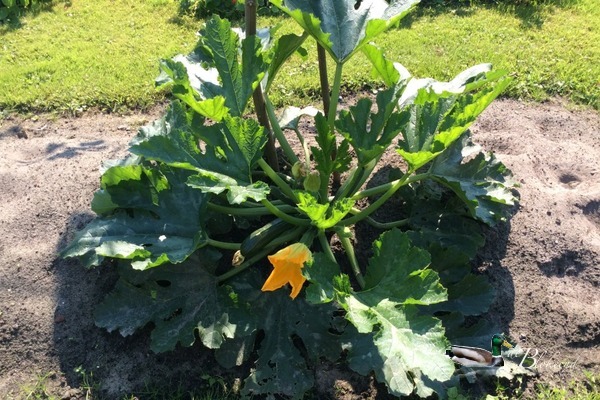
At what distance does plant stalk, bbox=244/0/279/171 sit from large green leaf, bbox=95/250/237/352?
2.63ft

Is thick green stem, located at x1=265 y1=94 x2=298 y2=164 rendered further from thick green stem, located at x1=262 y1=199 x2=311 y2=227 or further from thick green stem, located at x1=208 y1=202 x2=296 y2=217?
thick green stem, located at x1=262 y1=199 x2=311 y2=227

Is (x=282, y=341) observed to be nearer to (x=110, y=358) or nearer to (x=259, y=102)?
(x=110, y=358)

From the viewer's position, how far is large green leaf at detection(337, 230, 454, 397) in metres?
2.61

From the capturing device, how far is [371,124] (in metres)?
3.05

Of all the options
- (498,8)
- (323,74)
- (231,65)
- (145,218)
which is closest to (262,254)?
(145,218)

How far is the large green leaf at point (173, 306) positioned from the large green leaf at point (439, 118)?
1.22 m

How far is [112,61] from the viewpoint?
5820mm

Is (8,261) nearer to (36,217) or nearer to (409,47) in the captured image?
(36,217)

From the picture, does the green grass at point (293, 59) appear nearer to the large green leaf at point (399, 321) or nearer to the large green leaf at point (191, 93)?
the large green leaf at point (191, 93)

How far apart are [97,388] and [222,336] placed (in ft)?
2.32

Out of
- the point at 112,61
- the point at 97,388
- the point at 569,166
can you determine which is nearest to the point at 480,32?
the point at 569,166

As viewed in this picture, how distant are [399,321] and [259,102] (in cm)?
147

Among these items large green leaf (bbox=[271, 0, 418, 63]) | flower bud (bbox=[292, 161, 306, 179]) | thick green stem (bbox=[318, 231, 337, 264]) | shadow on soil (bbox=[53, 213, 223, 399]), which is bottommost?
shadow on soil (bbox=[53, 213, 223, 399])

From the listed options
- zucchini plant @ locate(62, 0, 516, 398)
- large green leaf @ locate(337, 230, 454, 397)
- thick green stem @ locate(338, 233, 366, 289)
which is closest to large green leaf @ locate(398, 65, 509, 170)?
zucchini plant @ locate(62, 0, 516, 398)
